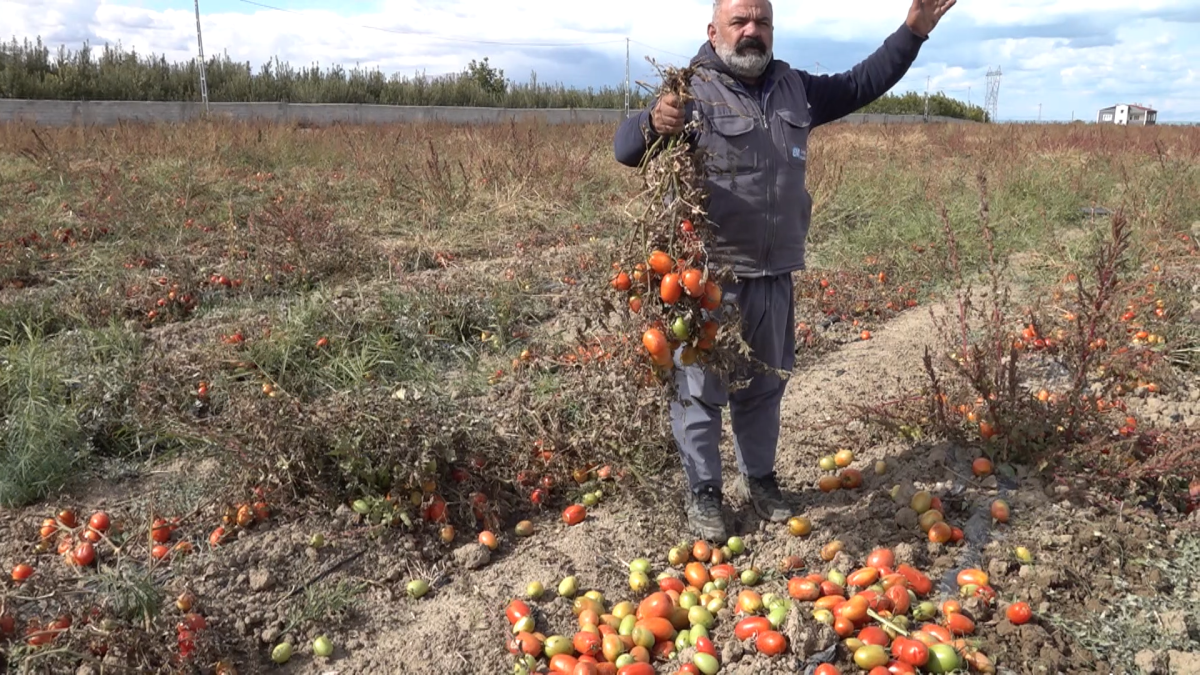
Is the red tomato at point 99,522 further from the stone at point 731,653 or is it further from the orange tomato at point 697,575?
the stone at point 731,653

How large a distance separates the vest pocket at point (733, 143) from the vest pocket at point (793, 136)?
134 mm

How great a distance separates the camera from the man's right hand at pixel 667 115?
2326 millimetres

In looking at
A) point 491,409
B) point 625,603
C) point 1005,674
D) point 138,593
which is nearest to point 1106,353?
point 1005,674

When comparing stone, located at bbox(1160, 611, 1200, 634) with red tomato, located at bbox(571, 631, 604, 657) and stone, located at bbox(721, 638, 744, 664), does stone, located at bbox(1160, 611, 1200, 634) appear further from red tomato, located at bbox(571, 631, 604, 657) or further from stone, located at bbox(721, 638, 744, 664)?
red tomato, located at bbox(571, 631, 604, 657)

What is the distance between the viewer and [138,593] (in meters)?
2.42

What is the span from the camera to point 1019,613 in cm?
225

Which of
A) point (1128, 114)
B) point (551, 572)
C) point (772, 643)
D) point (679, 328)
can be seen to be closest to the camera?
point (772, 643)

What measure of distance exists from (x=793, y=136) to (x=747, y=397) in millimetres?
948

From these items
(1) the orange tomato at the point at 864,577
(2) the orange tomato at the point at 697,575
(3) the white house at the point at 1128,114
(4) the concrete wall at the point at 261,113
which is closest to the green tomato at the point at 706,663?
(2) the orange tomato at the point at 697,575

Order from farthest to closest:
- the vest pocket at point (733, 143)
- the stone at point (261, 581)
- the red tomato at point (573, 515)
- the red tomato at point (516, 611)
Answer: the red tomato at point (573, 515) < the stone at point (261, 581) < the vest pocket at point (733, 143) < the red tomato at point (516, 611)

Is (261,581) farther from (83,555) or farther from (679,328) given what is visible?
(679,328)

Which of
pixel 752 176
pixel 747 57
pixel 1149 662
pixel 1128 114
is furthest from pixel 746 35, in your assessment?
pixel 1128 114

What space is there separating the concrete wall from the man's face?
14381 mm

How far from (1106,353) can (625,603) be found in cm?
264
